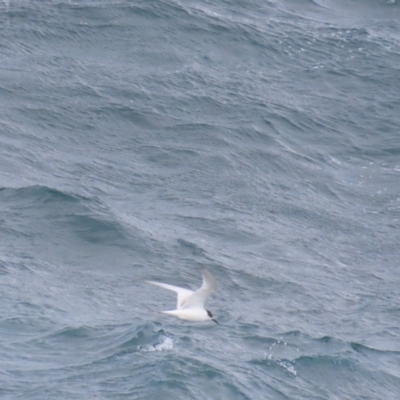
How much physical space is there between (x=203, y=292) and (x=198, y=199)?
768cm

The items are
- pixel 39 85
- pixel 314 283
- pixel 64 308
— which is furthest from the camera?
pixel 39 85

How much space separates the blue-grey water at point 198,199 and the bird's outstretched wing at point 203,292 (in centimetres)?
114

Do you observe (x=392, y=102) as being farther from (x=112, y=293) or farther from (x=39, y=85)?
(x=112, y=293)

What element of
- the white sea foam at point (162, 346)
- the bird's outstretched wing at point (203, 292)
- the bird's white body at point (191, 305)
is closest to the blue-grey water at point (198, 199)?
the white sea foam at point (162, 346)

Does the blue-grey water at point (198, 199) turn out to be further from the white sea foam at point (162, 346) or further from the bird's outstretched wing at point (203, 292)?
the bird's outstretched wing at point (203, 292)

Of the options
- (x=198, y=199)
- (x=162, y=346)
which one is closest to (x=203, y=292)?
(x=162, y=346)

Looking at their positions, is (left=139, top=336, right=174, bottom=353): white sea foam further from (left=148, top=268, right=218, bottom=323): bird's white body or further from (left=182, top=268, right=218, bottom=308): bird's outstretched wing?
(left=182, top=268, right=218, bottom=308): bird's outstretched wing

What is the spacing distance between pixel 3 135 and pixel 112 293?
6.74 meters

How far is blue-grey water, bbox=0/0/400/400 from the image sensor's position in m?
17.8

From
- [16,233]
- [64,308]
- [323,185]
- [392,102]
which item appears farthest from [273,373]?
[392,102]

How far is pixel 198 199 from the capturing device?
2359cm

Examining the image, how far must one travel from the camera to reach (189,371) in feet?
55.6

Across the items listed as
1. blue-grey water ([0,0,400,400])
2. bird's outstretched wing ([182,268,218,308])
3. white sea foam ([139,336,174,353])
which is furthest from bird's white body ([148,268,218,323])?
white sea foam ([139,336,174,353])

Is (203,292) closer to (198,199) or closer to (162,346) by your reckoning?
(162,346)
